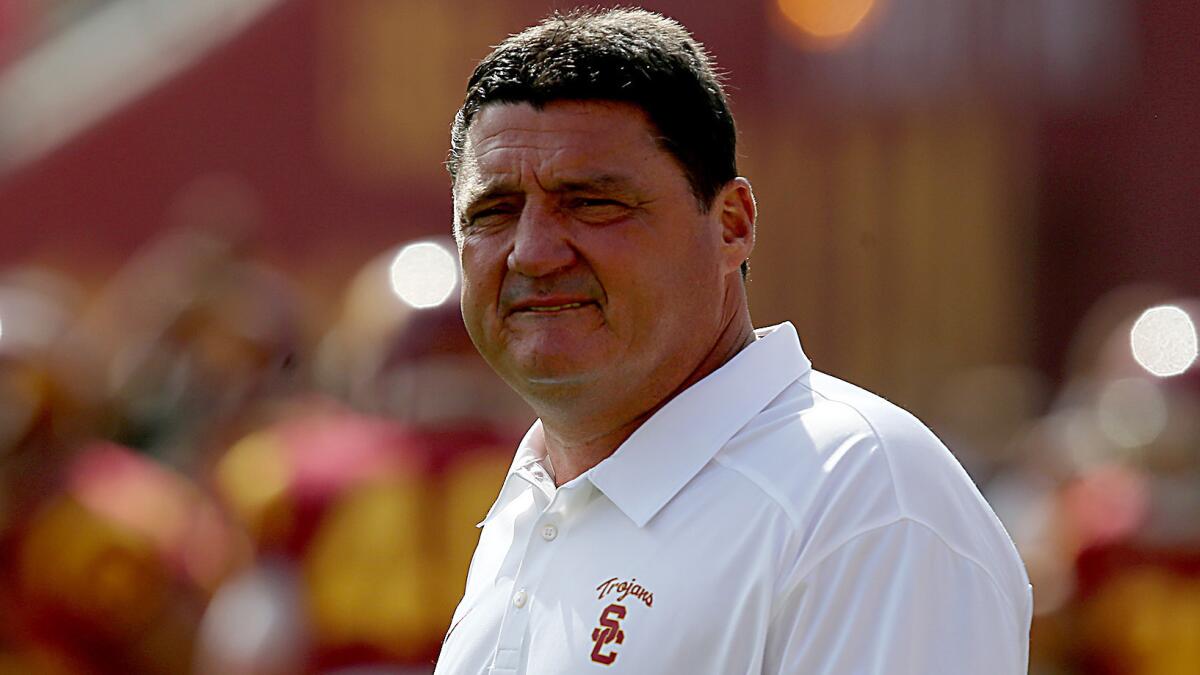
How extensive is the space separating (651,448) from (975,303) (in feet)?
18.8

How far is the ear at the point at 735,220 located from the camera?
6.65ft

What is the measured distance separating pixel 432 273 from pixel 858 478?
4389 millimetres

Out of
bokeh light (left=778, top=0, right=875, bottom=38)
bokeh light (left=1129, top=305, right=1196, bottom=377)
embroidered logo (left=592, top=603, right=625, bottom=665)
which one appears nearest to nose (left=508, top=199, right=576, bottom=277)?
embroidered logo (left=592, top=603, right=625, bottom=665)

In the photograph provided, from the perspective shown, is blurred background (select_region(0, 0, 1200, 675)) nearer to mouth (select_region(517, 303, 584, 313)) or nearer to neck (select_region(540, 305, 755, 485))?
neck (select_region(540, 305, 755, 485))

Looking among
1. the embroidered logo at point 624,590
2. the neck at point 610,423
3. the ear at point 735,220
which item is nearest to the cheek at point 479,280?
the neck at point 610,423

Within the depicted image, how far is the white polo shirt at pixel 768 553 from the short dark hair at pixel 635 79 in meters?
0.21

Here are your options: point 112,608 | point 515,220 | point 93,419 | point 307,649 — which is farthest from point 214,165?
point 515,220

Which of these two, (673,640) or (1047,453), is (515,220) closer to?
(673,640)

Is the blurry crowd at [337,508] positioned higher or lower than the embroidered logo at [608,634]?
lower

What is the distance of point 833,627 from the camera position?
160 centimetres

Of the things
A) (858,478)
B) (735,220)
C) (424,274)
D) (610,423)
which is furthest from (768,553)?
(424,274)

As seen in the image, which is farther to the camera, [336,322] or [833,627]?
[336,322]

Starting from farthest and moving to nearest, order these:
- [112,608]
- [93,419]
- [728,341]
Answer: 1. [93,419]
2. [112,608]
3. [728,341]

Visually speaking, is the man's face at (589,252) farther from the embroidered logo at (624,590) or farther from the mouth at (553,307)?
the embroidered logo at (624,590)
